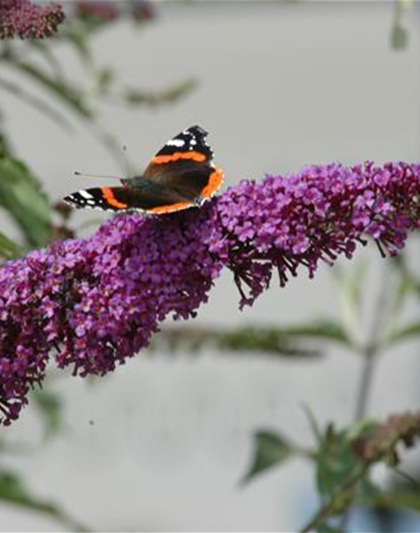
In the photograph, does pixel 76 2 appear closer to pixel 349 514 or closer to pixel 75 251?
pixel 349 514

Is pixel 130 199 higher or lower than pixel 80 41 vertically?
lower

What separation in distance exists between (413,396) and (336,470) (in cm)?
365

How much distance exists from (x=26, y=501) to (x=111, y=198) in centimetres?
102

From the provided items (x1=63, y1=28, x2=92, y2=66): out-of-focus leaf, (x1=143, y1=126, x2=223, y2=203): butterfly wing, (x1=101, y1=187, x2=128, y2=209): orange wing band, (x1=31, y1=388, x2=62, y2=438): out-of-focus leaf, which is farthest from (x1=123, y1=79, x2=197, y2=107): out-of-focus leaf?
(x1=101, y1=187, x2=128, y2=209): orange wing band

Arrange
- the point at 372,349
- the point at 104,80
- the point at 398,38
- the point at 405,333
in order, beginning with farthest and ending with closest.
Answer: the point at 104,80, the point at 372,349, the point at 405,333, the point at 398,38

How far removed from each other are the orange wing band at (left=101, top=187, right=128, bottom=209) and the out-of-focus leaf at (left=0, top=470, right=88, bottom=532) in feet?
3.16

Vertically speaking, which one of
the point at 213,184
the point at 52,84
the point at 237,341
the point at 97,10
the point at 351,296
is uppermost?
the point at 97,10

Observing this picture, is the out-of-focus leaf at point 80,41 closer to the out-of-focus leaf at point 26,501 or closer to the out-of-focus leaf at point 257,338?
the out-of-focus leaf at point 257,338

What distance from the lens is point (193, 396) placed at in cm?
696

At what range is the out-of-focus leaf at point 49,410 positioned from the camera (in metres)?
Answer: 4.24

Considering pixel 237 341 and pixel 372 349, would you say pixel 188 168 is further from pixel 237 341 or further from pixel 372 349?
pixel 372 349

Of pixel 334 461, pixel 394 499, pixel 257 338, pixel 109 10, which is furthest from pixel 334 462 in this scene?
pixel 109 10

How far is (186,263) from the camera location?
7.14 feet

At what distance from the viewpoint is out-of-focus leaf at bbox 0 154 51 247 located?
2562 millimetres
